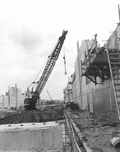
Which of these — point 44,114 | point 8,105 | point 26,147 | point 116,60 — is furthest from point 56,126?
point 8,105

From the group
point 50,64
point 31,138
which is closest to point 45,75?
point 50,64

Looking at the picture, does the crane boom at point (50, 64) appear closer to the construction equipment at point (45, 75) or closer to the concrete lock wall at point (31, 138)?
the construction equipment at point (45, 75)

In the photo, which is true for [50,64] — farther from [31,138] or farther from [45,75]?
[31,138]

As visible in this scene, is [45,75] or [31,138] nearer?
[31,138]

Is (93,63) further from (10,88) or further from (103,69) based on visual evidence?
(10,88)

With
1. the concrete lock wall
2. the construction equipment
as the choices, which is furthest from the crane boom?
the concrete lock wall

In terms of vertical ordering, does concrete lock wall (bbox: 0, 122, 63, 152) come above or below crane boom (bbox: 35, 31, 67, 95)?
below

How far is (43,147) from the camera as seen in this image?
11062mm

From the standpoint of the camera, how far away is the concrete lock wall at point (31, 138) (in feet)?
36.1

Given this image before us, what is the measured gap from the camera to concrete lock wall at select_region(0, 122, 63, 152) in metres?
11.0

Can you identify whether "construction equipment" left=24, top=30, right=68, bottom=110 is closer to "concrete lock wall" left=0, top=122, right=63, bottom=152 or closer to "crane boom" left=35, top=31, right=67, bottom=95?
"crane boom" left=35, top=31, right=67, bottom=95

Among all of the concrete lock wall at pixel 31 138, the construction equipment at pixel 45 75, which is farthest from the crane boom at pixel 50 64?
the concrete lock wall at pixel 31 138

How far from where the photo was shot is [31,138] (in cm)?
1116

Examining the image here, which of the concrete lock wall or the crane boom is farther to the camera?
the crane boom
